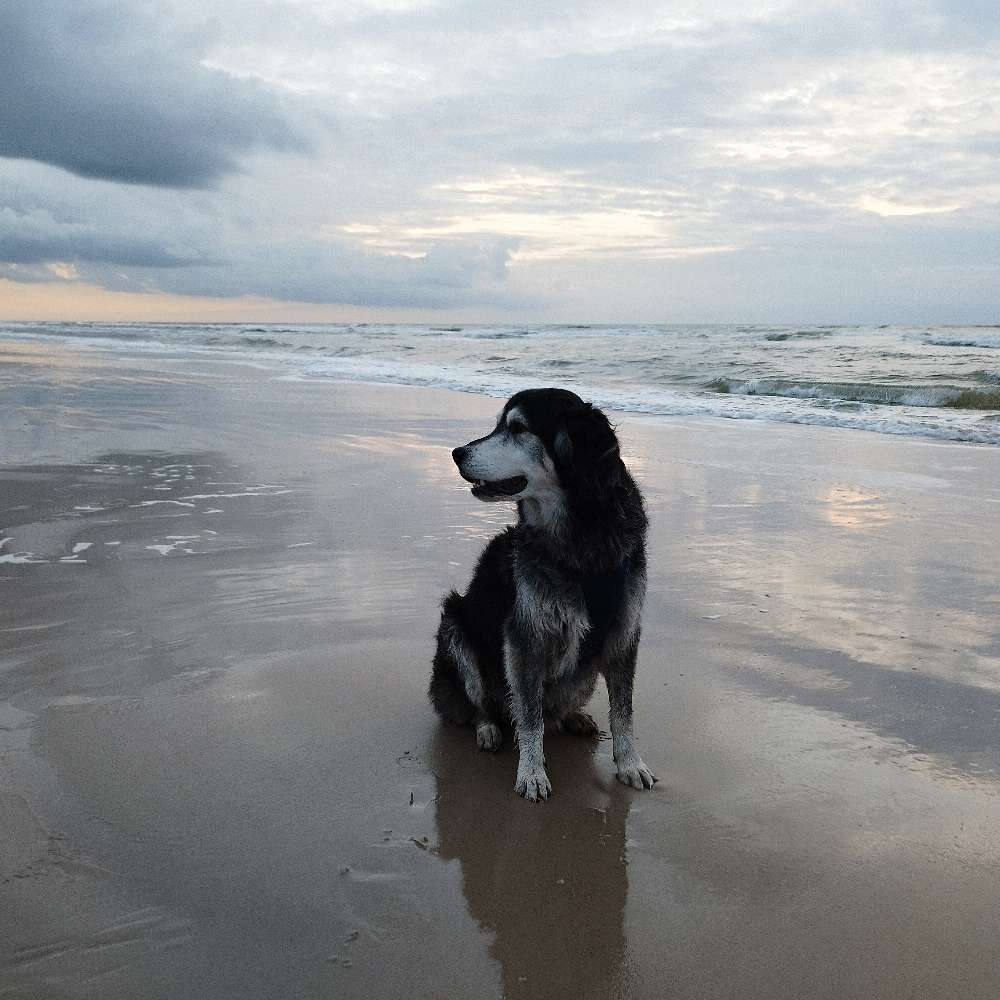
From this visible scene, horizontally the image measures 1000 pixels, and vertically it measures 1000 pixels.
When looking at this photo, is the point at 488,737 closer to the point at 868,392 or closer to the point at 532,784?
the point at 532,784

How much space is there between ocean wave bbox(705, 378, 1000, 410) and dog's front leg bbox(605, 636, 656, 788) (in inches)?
580

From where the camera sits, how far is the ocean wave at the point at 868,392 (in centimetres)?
1609

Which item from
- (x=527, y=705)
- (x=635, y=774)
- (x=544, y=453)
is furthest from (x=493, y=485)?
(x=635, y=774)

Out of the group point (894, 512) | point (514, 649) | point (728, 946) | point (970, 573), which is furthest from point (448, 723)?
point (894, 512)

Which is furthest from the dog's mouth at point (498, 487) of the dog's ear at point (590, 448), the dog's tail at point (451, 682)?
the dog's tail at point (451, 682)

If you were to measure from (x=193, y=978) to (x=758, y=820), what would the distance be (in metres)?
1.75

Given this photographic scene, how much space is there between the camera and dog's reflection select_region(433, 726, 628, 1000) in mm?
2145

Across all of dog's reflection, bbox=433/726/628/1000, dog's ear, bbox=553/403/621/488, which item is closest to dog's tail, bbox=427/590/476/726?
dog's reflection, bbox=433/726/628/1000

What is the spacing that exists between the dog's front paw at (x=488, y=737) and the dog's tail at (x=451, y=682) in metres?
0.09

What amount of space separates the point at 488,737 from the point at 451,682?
Result: 0.88ft

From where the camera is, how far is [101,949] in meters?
2.10

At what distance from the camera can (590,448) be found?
308 cm

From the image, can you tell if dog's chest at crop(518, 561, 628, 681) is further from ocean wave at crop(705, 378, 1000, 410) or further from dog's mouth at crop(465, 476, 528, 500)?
ocean wave at crop(705, 378, 1000, 410)

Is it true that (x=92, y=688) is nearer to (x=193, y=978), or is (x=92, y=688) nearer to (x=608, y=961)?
(x=193, y=978)
